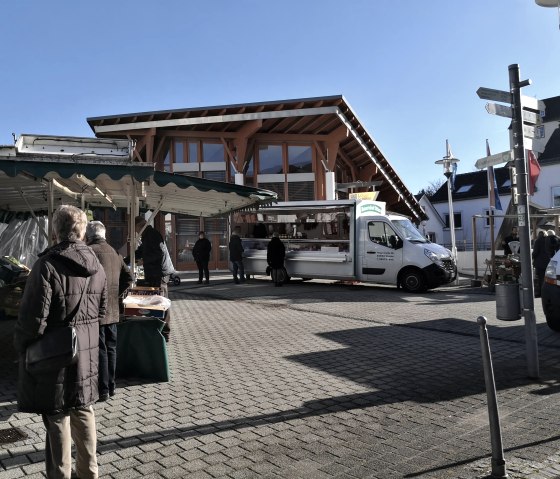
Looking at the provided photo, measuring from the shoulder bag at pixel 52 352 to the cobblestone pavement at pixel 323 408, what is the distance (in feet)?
3.44

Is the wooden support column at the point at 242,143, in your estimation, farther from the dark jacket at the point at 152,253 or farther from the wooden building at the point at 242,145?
the dark jacket at the point at 152,253

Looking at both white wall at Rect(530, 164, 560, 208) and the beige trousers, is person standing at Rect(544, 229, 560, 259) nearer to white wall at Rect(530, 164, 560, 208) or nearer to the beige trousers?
the beige trousers

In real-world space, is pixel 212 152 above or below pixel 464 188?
below

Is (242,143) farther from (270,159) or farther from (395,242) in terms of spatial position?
(395,242)

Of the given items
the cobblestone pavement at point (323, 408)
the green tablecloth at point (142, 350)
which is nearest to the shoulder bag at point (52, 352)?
the cobblestone pavement at point (323, 408)

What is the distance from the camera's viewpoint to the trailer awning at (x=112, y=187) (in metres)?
5.77

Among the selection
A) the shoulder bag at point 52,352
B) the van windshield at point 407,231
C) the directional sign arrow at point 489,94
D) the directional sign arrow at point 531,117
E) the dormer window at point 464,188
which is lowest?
the shoulder bag at point 52,352

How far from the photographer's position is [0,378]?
5809mm

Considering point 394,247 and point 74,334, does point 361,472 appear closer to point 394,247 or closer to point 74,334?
point 74,334

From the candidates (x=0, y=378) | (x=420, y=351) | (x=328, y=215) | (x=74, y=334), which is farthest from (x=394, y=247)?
(x=74, y=334)

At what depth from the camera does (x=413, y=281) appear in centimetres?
1457

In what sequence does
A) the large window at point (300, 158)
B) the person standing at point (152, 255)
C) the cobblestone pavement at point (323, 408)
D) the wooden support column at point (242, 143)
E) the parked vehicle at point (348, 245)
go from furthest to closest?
1. the large window at point (300, 158)
2. the wooden support column at point (242, 143)
3. the parked vehicle at point (348, 245)
4. the person standing at point (152, 255)
5. the cobblestone pavement at point (323, 408)

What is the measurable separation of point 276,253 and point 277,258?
0.53 feet

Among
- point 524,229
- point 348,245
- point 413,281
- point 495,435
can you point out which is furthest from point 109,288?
point 348,245
